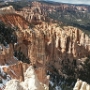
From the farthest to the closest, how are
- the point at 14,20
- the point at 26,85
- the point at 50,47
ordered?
the point at 14,20
the point at 50,47
the point at 26,85

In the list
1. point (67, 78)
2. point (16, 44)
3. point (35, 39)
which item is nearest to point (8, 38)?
point (16, 44)

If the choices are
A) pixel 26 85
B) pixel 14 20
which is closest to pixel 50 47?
pixel 14 20

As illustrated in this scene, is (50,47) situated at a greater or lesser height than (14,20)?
lesser

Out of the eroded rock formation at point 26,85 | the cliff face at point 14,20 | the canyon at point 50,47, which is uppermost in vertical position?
the eroded rock formation at point 26,85

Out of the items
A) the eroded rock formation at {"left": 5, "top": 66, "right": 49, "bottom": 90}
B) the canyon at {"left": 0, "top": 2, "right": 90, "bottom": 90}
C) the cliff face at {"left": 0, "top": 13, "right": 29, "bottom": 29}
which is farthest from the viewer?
the cliff face at {"left": 0, "top": 13, "right": 29, "bottom": 29}

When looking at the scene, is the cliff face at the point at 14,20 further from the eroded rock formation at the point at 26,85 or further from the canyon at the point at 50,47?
the eroded rock formation at the point at 26,85

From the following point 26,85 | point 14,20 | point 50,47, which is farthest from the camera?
point 14,20

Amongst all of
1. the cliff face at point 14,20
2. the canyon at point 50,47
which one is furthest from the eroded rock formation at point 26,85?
the cliff face at point 14,20

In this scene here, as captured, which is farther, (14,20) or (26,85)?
(14,20)

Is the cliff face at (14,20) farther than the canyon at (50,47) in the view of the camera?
Yes

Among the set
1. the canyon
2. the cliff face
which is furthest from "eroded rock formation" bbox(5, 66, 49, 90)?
the cliff face

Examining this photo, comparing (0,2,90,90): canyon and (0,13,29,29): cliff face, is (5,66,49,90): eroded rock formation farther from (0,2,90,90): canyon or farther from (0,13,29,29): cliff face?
(0,13,29,29): cliff face

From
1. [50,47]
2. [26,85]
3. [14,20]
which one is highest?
[26,85]

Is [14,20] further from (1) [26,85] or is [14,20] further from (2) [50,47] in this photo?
(1) [26,85]
